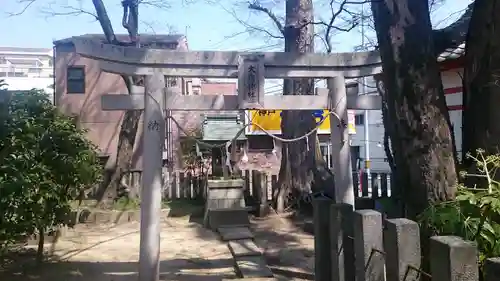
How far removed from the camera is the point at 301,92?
12164 millimetres

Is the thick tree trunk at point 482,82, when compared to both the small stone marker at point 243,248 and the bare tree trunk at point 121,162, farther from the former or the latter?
the bare tree trunk at point 121,162

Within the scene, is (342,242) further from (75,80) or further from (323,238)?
(75,80)

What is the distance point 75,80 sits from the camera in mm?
20328

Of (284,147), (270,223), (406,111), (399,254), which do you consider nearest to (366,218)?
(399,254)

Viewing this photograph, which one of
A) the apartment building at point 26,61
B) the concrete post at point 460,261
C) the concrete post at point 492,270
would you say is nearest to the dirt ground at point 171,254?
the concrete post at point 460,261

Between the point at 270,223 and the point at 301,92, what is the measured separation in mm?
3349

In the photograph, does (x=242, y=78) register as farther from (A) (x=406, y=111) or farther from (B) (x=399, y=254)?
(B) (x=399, y=254)

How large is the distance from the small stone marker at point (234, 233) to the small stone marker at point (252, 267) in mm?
1687

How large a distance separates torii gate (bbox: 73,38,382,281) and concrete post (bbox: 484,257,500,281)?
4.80 m

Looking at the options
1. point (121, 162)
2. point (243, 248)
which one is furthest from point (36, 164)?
point (121, 162)

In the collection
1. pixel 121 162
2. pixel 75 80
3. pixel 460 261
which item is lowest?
pixel 460 261

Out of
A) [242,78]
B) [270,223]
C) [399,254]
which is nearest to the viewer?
[399,254]

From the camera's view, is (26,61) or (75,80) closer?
(75,80)

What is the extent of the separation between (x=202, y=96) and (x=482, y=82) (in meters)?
3.71
